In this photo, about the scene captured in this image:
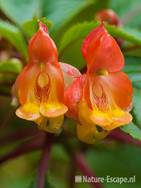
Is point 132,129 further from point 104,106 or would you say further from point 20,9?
point 20,9

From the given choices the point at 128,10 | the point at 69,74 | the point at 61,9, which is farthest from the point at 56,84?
the point at 128,10

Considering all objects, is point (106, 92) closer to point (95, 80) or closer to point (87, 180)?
point (95, 80)

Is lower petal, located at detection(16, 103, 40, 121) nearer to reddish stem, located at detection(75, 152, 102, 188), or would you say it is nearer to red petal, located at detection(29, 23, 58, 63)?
red petal, located at detection(29, 23, 58, 63)

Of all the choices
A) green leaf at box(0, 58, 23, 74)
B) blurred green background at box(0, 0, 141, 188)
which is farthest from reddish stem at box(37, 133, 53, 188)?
green leaf at box(0, 58, 23, 74)

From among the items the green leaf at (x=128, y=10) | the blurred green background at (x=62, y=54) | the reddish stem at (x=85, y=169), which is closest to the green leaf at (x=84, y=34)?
the blurred green background at (x=62, y=54)

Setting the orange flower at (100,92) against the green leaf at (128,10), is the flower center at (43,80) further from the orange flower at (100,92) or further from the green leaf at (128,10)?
the green leaf at (128,10)
